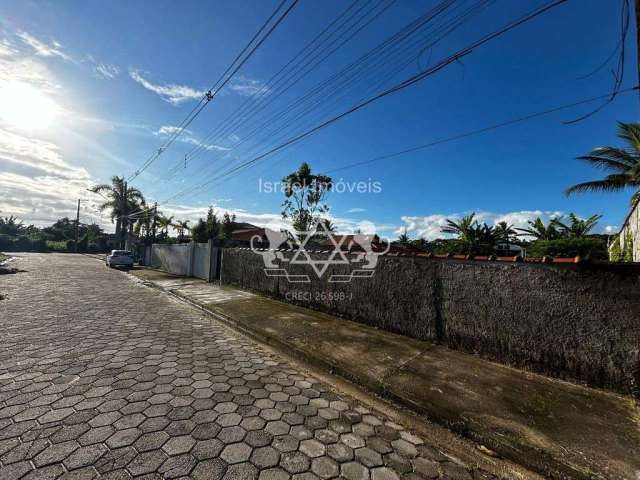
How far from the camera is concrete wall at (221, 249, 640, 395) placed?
3.25m

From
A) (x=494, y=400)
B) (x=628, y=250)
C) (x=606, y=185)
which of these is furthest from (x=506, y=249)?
(x=494, y=400)

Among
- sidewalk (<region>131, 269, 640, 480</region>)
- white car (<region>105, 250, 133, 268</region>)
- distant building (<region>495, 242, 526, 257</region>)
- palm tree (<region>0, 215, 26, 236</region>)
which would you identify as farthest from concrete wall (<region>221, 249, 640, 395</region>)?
palm tree (<region>0, 215, 26, 236</region>)

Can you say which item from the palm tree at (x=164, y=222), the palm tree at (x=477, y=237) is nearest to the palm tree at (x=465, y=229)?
the palm tree at (x=477, y=237)

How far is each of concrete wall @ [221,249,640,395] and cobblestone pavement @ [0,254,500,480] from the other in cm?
238

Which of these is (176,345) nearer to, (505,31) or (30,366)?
(30,366)

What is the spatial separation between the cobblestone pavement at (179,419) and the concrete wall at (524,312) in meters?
2.38

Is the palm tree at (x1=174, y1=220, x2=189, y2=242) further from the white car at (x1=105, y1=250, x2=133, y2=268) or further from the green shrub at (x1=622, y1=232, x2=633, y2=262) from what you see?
the green shrub at (x1=622, y1=232, x2=633, y2=262)

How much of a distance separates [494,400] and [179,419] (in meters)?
3.32

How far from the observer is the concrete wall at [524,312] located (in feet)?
10.7

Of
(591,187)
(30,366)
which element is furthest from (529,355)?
(591,187)

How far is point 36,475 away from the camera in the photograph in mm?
1881

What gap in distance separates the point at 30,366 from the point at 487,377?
6.00 meters

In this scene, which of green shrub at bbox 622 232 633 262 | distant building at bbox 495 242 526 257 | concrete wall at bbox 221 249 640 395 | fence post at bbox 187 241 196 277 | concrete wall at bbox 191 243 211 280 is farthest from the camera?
distant building at bbox 495 242 526 257

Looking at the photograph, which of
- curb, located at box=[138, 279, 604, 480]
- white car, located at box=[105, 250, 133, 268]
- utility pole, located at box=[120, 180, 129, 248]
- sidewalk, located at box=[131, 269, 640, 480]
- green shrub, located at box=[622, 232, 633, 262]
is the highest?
utility pole, located at box=[120, 180, 129, 248]
